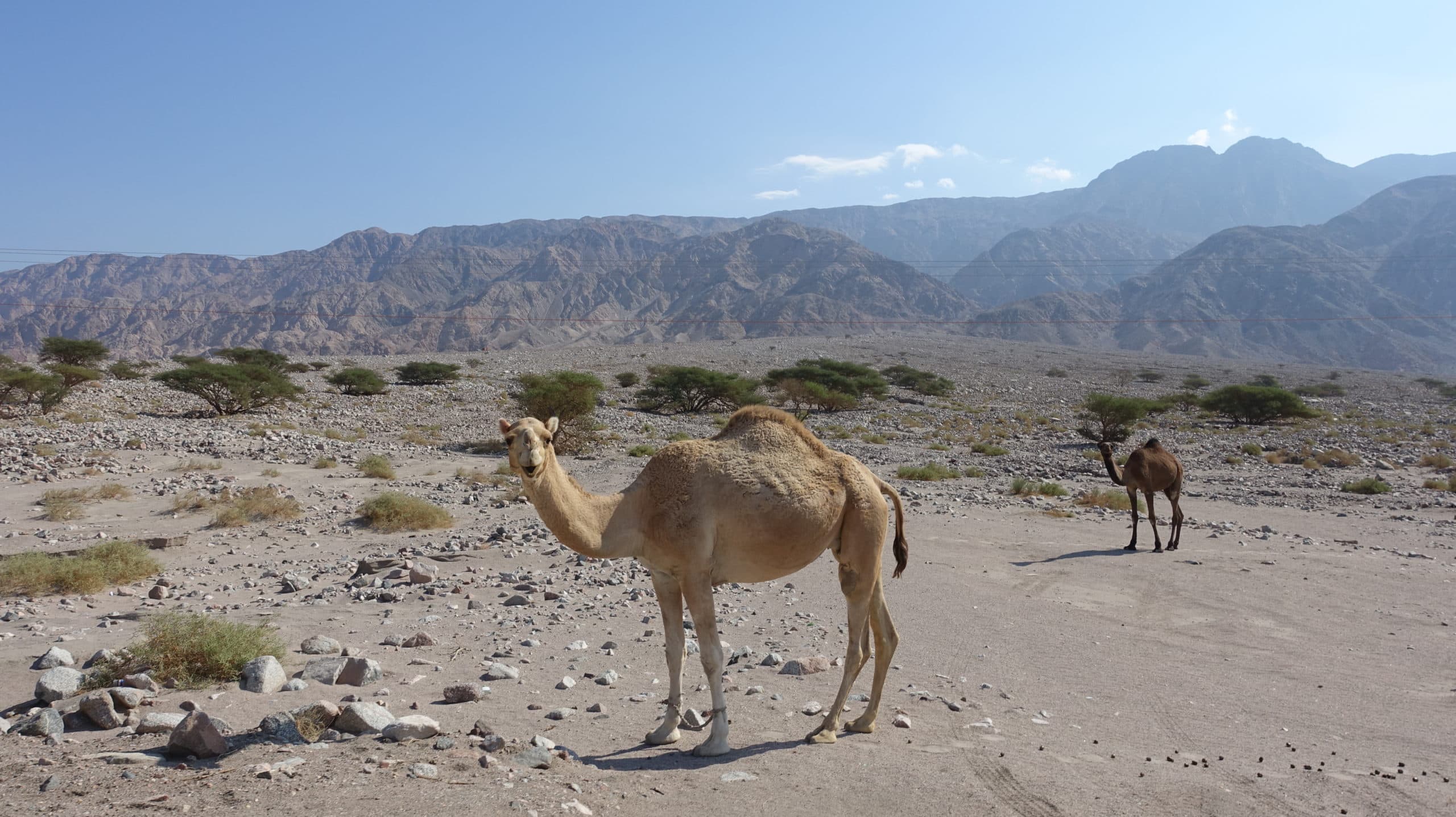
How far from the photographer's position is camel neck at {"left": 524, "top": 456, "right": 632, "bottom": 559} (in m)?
5.30

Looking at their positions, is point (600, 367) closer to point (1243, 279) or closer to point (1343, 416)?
point (1343, 416)

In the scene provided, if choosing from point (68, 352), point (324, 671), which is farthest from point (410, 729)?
point (68, 352)

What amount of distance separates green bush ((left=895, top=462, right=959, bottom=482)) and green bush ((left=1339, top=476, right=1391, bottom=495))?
32.5ft

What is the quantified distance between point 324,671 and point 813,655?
441cm

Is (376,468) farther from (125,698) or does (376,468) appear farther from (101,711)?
(101,711)

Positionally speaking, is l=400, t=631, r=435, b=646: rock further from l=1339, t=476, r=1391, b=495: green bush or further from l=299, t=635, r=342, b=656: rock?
l=1339, t=476, r=1391, b=495: green bush

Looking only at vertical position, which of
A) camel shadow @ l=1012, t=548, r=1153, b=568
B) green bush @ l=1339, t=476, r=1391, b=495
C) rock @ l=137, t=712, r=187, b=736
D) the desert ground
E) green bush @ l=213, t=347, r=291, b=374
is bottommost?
green bush @ l=1339, t=476, r=1391, b=495

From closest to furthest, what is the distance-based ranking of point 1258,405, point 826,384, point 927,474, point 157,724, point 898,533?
point 157,724 < point 898,533 < point 927,474 < point 1258,405 < point 826,384

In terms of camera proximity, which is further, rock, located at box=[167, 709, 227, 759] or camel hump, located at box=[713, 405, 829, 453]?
camel hump, located at box=[713, 405, 829, 453]

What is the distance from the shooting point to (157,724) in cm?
534

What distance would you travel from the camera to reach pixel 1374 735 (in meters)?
6.70

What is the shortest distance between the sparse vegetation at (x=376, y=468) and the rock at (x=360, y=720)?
50.3 feet

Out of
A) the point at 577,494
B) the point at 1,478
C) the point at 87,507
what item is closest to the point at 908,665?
the point at 577,494

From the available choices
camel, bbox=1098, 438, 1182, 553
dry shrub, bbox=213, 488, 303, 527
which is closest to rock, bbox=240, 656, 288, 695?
dry shrub, bbox=213, 488, 303, 527
